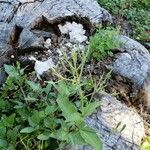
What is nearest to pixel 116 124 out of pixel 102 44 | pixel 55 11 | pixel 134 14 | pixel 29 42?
pixel 102 44

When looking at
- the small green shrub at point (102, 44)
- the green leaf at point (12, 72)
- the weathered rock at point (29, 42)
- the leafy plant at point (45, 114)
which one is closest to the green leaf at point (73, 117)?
the leafy plant at point (45, 114)

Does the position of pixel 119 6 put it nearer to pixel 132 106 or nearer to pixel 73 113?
pixel 132 106

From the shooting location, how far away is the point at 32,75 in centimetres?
308

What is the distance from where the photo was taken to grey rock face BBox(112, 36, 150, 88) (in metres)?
3.20

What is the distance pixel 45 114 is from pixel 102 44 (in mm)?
981

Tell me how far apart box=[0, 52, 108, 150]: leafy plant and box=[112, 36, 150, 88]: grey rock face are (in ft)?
2.07

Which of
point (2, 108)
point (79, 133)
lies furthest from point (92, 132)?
point (2, 108)

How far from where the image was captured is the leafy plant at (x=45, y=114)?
2170 millimetres

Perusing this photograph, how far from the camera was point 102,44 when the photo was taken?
3.20 metres

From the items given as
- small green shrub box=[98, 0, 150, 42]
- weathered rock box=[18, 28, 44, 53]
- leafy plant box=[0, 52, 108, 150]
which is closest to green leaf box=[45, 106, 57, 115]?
leafy plant box=[0, 52, 108, 150]

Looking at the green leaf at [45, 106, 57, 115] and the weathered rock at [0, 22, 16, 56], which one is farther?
the weathered rock at [0, 22, 16, 56]

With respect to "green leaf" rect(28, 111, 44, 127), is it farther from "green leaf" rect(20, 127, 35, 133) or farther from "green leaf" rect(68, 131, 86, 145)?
"green leaf" rect(68, 131, 86, 145)

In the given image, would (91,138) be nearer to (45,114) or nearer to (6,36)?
(45,114)

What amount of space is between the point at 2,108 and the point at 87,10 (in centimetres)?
131
